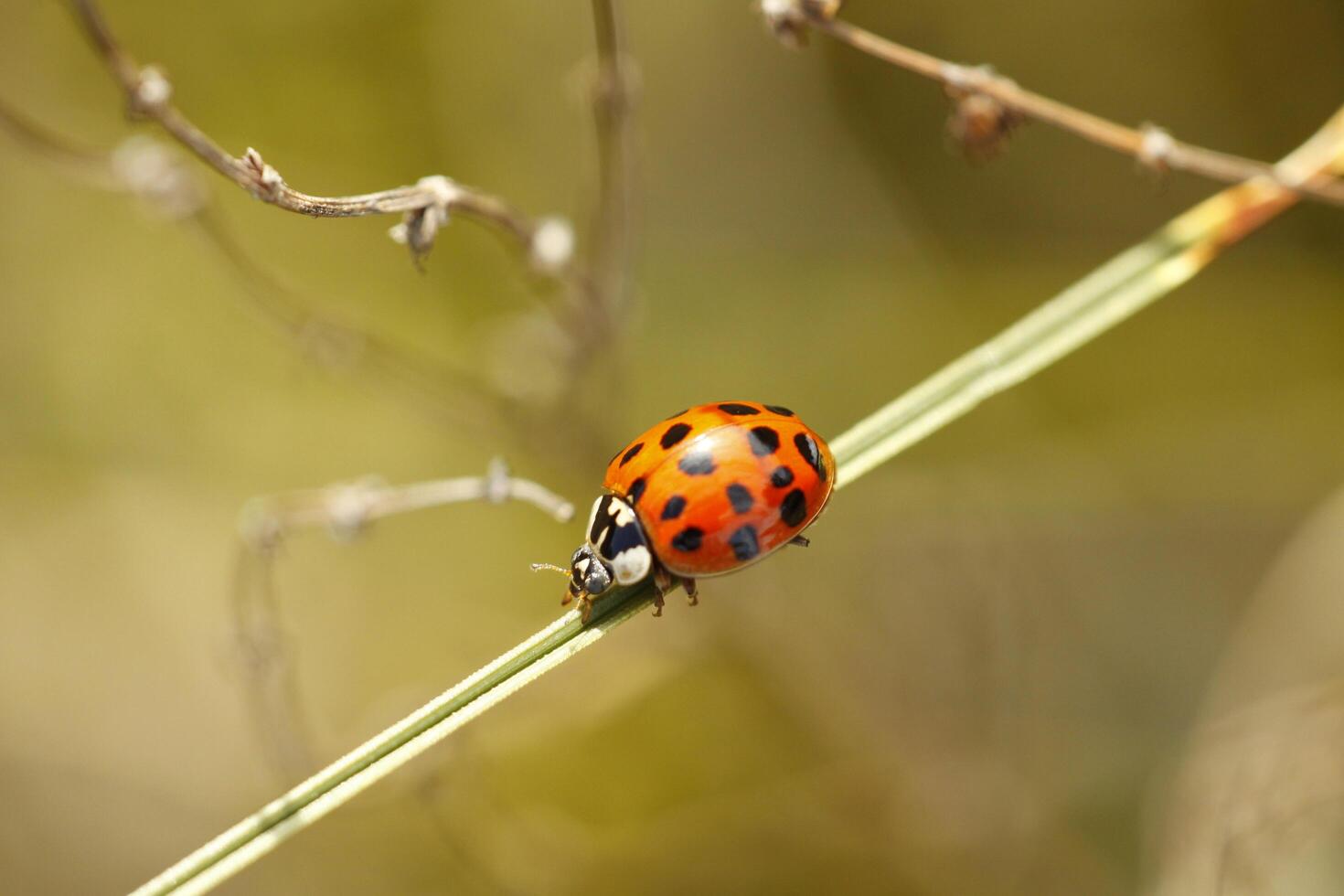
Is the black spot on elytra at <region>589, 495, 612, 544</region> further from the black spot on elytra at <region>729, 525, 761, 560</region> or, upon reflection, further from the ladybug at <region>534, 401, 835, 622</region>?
the black spot on elytra at <region>729, 525, 761, 560</region>

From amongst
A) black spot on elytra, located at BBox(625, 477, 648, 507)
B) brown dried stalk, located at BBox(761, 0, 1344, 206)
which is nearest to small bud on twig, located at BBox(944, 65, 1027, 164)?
brown dried stalk, located at BBox(761, 0, 1344, 206)

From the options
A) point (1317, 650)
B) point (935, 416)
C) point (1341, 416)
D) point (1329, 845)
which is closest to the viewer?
point (935, 416)

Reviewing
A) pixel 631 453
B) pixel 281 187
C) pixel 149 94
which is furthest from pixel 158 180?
pixel 631 453

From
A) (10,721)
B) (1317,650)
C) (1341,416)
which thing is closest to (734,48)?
(1341,416)

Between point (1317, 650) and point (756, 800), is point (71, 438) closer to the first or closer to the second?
point (756, 800)

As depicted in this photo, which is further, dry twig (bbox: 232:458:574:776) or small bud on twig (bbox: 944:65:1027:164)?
dry twig (bbox: 232:458:574:776)

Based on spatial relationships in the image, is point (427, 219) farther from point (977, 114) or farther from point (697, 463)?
point (977, 114)
